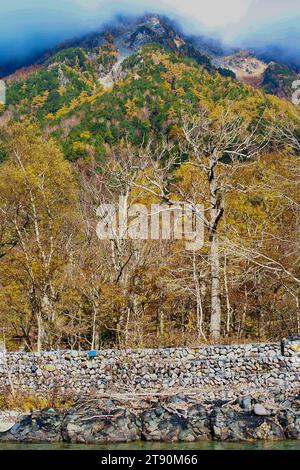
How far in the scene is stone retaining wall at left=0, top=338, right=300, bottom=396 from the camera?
16906 mm

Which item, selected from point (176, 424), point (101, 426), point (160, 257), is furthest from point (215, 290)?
point (101, 426)

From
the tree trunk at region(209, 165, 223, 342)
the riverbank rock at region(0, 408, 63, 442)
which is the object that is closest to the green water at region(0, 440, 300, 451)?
the riverbank rock at region(0, 408, 63, 442)

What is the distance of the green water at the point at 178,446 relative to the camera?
1251 cm

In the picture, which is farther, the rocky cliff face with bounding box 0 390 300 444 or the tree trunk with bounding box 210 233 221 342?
the tree trunk with bounding box 210 233 221 342

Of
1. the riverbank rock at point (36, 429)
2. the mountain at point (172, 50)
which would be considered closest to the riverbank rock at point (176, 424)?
the riverbank rock at point (36, 429)

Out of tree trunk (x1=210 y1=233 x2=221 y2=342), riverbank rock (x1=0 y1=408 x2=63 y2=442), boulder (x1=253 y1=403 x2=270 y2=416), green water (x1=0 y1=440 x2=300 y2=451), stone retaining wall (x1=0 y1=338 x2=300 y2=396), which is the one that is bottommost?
green water (x1=0 y1=440 x2=300 y2=451)

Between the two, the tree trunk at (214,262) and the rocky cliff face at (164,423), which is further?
the tree trunk at (214,262)

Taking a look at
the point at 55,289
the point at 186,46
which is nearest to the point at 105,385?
the point at 55,289

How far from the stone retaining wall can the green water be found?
3.86 m

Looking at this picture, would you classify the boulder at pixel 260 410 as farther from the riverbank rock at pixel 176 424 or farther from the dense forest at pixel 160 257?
the dense forest at pixel 160 257

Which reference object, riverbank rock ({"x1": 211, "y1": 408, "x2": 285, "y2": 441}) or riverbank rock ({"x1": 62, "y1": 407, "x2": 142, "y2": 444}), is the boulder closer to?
riverbank rock ({"x1": 211, "y1": 408, "x2": 285, "y2": 441})

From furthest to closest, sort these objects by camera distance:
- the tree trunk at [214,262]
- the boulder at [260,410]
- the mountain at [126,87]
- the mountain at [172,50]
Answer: the mountain at [172,50], the mountain at [126,87], the tree trunk at [214,262], the boulder at [260,410]

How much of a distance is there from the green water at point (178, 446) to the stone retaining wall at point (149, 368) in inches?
152

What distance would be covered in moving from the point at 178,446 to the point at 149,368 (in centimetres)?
489
